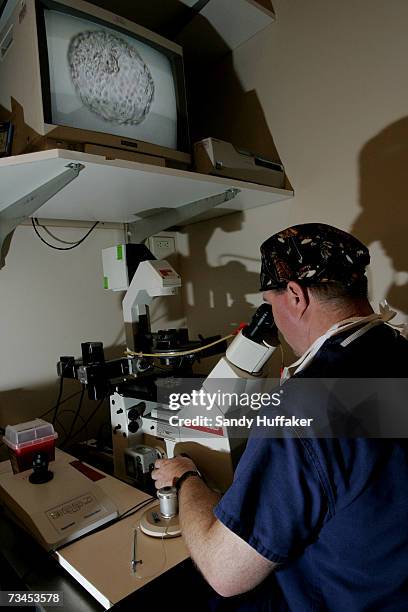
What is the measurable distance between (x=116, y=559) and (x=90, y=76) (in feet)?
3.91

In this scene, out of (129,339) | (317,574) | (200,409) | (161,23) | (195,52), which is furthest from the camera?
(195,52)

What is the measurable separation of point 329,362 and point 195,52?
154cm

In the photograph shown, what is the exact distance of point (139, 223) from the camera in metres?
1.64

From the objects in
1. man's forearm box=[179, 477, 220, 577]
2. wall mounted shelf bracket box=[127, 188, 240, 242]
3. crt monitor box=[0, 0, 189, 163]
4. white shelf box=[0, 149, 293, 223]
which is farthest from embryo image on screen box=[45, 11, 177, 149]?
man's forearm box=[179, 477, 220, 577]

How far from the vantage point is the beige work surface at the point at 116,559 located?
0.72 m

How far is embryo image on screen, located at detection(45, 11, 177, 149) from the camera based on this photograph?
38.4 inches

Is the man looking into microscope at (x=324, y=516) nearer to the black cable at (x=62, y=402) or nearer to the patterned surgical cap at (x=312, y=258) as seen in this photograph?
the patterned surgical cap at (x=312, y=258)

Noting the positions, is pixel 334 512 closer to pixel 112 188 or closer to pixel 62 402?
pixel 112 188

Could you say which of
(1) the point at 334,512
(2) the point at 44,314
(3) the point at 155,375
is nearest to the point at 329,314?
(1) the point at 334,512

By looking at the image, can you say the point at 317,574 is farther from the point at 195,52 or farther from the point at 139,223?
the point at 195,52

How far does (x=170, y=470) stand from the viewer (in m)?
0.94

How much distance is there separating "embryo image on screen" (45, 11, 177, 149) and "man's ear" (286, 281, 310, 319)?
66 cm

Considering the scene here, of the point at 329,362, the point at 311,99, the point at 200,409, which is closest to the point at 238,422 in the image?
the point at 200,409

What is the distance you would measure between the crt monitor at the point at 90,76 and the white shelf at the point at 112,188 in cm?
8
